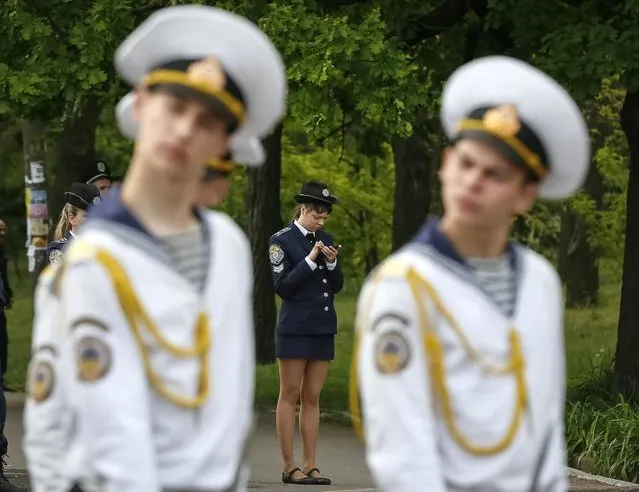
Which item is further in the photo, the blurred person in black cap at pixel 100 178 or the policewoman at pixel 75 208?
the blurred person in black cap at pixel 100 178

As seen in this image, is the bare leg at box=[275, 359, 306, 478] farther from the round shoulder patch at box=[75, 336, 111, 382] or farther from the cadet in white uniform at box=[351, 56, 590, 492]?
the round shoulder patch at box=[75, 336, 111, 382]

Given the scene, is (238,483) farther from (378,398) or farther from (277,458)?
(277,458)

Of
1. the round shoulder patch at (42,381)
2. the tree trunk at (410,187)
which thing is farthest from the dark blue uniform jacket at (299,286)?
the tree trunk at (410,187)

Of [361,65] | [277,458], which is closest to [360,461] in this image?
[277,458]

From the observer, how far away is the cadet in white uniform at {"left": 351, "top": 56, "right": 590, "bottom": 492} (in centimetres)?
475

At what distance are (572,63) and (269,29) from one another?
2.20 meters

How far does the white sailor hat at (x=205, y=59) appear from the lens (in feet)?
15.4

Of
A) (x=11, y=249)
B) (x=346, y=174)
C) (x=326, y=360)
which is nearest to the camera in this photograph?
(x=326, y=360)

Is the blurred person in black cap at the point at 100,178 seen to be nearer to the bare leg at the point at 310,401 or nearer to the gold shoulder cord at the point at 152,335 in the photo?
the bare leg at the point at 310,401

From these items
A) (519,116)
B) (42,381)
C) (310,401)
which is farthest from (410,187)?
(42,381)

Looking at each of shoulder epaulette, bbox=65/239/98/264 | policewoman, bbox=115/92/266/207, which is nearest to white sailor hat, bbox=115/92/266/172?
policewoman, bbox=115/92/266/207

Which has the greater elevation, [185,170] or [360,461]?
[185,170]

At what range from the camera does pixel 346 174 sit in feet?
86.7

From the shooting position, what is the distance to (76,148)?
21562 millimetres
